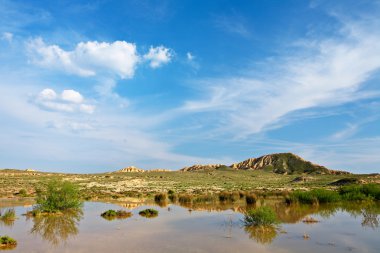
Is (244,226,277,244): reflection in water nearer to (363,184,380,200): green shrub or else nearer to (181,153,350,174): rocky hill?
(363,184,380,200): green shrub

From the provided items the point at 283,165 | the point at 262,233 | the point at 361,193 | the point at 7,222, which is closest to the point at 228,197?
the point at 361,193

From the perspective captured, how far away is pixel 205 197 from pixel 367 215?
15.7 m

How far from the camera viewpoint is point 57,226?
730 inches

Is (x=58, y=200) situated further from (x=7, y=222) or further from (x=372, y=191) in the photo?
(x=372, y=191)

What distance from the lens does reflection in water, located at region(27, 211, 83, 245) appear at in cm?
1594

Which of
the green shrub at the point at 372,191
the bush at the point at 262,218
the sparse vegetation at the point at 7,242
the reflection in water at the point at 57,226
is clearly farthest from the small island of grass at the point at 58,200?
the green shrub at the point at 372,191

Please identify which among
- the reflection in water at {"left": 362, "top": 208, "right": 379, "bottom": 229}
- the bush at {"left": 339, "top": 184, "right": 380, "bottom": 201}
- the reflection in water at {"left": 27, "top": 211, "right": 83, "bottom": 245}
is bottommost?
the reflection in water at {"left": 27, "top": 211, "right": 83, "bottom": 245}

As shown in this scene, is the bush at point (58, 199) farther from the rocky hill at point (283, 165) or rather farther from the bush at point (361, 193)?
the rocky hill at point (283, 165)

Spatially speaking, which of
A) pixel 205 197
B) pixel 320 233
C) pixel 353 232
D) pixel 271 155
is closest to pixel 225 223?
pixel 320 233

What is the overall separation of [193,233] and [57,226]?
711cm

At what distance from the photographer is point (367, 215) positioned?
21.2 m

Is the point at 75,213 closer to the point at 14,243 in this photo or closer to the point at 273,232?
the point at 14,243

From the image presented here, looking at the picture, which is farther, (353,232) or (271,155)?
(271,155)

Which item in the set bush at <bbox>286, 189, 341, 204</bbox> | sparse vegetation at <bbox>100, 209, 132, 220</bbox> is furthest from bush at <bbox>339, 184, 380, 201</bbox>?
sparse vegetation at <bbox>100, 209, 132, 220</bbox>
